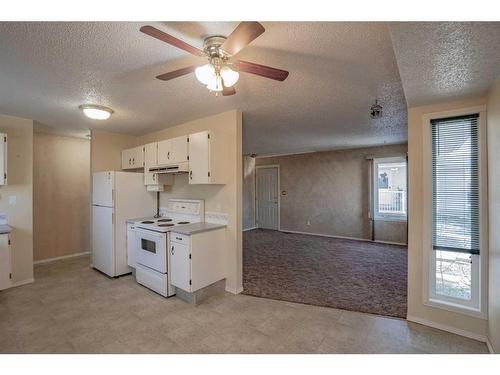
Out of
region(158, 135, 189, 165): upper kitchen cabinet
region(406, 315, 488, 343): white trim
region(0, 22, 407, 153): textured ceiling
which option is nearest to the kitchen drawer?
region(158, 135, 189, 165): upper kitchen cabinet

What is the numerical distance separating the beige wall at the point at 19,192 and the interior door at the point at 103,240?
79cm

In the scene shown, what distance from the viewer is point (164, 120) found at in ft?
11.8

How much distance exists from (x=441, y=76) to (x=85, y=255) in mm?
6008

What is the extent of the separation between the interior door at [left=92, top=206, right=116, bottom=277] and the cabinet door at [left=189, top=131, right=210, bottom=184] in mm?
1531

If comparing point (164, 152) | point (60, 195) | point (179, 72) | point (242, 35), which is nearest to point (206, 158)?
point (164, 152)

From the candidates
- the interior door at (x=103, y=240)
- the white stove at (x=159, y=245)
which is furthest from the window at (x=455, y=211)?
the interior door at (x=103, y=240)

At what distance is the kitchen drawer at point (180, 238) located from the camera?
277 centimetres

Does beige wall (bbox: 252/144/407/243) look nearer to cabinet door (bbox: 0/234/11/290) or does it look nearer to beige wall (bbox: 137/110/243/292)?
beige wall (bbox: 137/110/243/292)

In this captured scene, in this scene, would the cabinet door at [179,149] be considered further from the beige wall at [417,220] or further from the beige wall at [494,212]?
the beige wall at [494,212]

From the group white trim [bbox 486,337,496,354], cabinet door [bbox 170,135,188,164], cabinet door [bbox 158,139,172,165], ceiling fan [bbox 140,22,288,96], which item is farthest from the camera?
cabinet door [bbox 158,139,172,165]

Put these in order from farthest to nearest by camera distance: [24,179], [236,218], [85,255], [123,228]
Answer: [85,255] < [123,228] < [24,179] < [236,218]

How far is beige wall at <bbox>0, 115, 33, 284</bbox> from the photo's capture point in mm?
3357

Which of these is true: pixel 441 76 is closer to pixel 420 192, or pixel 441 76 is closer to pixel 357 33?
pixel 357 33
